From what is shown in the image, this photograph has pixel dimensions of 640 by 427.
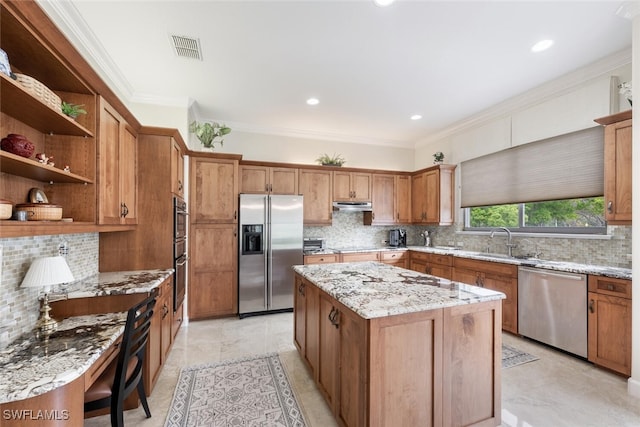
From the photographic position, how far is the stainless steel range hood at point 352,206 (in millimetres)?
4785

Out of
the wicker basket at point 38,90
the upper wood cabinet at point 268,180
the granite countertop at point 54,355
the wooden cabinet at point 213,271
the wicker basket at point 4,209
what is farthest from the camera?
the upper wood cabinet at point 268,180

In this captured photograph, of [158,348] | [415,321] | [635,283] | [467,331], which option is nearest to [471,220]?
[635,283]

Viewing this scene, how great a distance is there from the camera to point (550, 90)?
128 inches

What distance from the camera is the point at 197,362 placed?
2.64 metres

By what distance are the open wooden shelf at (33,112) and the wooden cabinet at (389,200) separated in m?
4.17

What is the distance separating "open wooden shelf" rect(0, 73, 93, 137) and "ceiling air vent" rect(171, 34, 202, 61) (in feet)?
3.81

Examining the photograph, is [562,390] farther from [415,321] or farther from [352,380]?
[352,380]

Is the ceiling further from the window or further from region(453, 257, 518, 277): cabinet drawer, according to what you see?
region(453, 257, 518, 277): cabinet drawer

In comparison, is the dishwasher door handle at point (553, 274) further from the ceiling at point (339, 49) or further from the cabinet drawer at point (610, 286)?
the ceiling at point (339, 49)

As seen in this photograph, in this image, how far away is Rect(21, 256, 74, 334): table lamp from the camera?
1500mm

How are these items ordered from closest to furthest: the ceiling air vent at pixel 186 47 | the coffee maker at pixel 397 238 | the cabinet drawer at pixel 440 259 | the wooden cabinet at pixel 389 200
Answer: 1. the ceiling air vent at pixel 186 47
2. the cabinet drawer at pixel 440 259
3. the wooden cabinet at pixel 389 200
4. the coffee maker at pixel 397 238

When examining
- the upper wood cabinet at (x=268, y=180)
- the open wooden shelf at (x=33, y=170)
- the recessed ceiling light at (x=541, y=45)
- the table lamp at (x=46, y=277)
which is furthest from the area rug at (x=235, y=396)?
the recessed ceiling light at (x=541, y=45)

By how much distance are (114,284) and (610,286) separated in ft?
13.8

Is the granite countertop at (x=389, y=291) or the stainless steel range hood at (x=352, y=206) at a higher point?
the stainless steel range hood at (x=352, y=206)
